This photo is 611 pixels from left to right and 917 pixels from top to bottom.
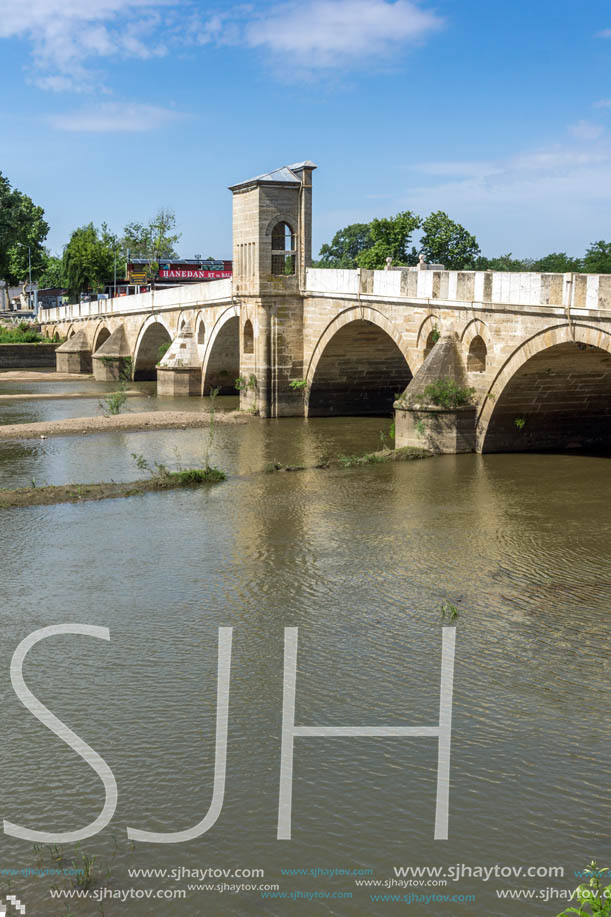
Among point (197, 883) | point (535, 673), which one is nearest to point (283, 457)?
point (535, 673)

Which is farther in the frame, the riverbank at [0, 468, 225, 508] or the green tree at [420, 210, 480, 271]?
the green tree at [420, 210, 480, 271]

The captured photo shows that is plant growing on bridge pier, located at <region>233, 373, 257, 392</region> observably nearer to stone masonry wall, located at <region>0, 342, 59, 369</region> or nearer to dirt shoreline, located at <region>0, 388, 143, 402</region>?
dirt shoreline, located at <region>0, 388, 143, 402</region>

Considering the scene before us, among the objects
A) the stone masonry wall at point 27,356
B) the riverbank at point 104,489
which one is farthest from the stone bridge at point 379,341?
the stone masonry wall at point 27,356

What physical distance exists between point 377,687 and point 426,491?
717 centimetres

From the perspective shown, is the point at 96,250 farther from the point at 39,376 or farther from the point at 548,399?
the point at 548,399

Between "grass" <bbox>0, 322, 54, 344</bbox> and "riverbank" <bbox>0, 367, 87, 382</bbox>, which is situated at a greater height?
"grass" <bbox>0, 322, 54, 344</bbox>

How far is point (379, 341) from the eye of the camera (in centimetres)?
2242

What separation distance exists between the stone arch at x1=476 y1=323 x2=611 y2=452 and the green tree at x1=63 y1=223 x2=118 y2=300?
4678cm

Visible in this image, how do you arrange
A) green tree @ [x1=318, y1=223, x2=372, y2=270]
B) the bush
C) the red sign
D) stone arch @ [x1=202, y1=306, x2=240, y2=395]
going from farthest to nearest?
green tree @ [x1=318, y1=223, x2=372, y2=270], the red sign, stone arch @ [x1=202, y1=306, x2=240, y2=395], the bush

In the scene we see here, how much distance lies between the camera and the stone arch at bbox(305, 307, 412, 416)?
21994mm

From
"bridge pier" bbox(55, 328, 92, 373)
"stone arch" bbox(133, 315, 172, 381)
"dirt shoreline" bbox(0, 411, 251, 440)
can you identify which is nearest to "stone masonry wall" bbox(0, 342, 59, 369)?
"bridge pier" bbox(55, 328, 92, 373)

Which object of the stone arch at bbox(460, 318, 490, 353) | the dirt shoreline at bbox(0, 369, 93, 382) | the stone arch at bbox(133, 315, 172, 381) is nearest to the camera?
the stone arch at bbox(460, 318, 490, 353)

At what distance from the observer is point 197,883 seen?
15.4 feet

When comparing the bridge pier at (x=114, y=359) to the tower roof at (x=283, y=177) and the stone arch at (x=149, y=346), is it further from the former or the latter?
the tower roof at (x=283, y=177)
